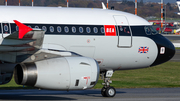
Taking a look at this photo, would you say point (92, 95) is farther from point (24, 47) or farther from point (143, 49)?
point (24, 47)

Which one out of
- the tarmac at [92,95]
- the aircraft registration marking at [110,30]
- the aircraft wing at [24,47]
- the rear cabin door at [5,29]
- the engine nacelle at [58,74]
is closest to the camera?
the aircraft wing at [24,47]

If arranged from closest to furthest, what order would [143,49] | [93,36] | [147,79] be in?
[93,36]
[143,49]
[147,79]

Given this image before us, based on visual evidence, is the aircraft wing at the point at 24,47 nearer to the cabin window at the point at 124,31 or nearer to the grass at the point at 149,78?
the cabin window at the point at 124,31

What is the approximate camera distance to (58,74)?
44.4 feet

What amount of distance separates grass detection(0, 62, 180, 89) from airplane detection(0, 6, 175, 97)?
16.6 feet

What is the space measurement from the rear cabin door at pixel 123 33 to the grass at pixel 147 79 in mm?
5346

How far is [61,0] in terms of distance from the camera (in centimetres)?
9281

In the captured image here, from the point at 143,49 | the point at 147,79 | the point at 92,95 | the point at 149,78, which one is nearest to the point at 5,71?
the point at 92,95

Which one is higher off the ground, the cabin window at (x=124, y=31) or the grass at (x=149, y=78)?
the cabin window at (x=124, y=31)

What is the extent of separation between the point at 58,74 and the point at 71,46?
5.58ft

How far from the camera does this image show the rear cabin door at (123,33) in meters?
15.7

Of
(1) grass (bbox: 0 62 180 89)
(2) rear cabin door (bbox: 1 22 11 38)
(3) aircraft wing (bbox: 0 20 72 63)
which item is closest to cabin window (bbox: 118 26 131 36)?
(3) aircraft wing (bbox: 0 20 72 63)

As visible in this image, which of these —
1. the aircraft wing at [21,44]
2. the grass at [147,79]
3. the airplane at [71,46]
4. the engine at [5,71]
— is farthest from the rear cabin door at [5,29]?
Answer: the grass at [147,79]

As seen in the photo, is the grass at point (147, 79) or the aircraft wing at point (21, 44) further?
the grass at point (147, 79)
